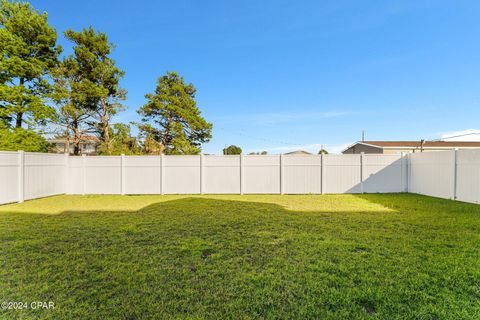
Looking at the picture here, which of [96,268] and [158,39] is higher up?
[158,39]

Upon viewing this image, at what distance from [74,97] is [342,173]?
1545cm

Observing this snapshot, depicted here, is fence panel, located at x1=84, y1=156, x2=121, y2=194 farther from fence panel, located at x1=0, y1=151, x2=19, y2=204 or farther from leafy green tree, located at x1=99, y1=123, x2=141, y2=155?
leafy green tree, located at x1=99, y1=123, x2=141, y2=155

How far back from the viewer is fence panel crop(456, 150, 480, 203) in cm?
680

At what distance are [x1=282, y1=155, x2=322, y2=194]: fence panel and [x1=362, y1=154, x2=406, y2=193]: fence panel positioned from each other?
6.27ft

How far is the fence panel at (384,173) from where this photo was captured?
9.41 metres

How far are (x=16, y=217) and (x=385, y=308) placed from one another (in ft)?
24.9

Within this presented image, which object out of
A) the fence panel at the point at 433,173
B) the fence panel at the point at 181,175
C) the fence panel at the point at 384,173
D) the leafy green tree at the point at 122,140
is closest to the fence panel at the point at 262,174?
the fence panel at the point at 181,175

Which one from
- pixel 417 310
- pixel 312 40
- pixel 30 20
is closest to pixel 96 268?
pixel 417 310

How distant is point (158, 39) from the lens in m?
12.4

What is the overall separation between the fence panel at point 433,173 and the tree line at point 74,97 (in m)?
13.3

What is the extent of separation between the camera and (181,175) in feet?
31.9

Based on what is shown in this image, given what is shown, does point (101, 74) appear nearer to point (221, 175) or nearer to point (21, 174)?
point (21, 174)

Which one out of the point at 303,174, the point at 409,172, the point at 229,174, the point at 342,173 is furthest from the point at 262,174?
the point at 409,172

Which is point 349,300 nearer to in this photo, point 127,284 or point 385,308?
point 385,308
